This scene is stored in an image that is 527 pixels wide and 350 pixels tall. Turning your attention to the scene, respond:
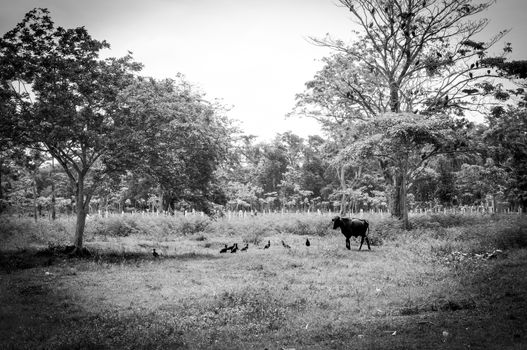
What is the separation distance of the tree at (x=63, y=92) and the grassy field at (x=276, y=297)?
18.8 feet

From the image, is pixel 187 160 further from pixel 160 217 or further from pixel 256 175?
pixel 256 175

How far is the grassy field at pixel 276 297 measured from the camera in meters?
8.51

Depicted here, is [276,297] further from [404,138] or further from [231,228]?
[231,228]

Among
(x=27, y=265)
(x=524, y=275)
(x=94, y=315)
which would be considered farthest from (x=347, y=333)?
(x=27, y=265)

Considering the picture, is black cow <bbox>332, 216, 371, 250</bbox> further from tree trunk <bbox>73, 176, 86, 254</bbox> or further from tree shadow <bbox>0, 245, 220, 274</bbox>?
tree trunk <bbox>73, 176, 86, 254</bbox>

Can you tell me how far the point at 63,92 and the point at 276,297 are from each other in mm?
14423

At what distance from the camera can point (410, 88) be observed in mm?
33875

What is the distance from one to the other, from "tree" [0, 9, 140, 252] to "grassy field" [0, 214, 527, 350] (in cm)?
572

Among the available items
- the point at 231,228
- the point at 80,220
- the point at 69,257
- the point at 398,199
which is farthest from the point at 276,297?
the point at 398,199

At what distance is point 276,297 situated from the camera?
12023 mm

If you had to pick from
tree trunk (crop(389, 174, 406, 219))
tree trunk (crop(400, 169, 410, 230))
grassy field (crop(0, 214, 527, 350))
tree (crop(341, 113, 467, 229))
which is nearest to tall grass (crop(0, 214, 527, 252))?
tree trunk (crop(400, 169, 410, 230))

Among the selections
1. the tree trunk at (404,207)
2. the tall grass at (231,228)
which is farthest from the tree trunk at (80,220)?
the tree trunk at (404,207)

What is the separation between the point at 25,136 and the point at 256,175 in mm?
54650

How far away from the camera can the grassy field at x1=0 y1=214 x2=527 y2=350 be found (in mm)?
8508
